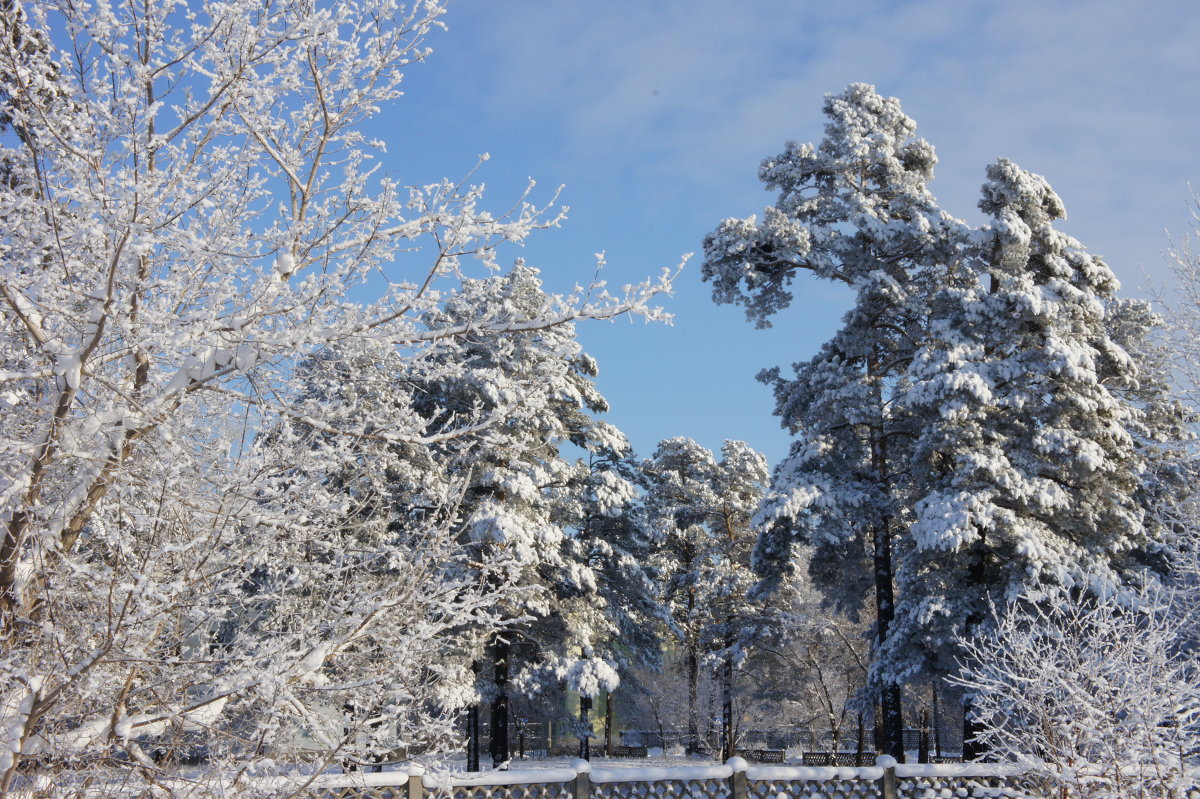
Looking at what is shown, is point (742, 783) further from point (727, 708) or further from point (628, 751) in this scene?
point (628, 751)

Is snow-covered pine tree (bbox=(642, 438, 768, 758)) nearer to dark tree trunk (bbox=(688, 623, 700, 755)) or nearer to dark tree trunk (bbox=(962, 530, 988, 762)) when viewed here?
dark tree trunk (bbox=(688, 623, 700, 755))

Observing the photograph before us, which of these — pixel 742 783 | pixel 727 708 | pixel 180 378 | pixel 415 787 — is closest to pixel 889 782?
pixel 742 783

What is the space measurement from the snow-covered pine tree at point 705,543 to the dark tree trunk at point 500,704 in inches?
226

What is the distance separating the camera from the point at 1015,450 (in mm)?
17266

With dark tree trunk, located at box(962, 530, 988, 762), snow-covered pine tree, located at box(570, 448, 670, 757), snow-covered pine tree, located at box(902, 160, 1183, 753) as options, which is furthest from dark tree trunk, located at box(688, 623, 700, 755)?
dark tree trunk, located at box(962, 530, 988, 762)

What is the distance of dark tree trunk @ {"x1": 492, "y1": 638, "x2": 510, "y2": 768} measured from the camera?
19.5 metres

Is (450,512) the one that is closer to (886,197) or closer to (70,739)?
(70,739)

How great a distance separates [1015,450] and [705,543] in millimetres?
14172

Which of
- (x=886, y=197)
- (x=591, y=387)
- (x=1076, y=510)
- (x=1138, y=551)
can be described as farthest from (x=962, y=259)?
(x=591, y=387)

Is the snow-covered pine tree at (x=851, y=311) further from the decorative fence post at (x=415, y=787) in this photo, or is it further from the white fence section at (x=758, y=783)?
the decorative fence post at (x=415, y=787)

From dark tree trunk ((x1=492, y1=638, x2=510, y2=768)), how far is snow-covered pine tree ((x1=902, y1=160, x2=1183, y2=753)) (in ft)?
27.4

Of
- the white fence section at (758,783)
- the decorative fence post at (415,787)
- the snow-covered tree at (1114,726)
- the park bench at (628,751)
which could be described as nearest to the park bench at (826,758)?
the park bench at (628,751)

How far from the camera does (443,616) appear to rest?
4.84m

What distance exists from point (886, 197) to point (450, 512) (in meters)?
17.0
